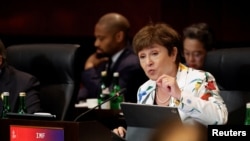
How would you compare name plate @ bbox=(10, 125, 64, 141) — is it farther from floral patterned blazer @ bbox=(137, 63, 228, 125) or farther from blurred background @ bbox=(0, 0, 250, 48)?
blurred background @ bbox=(0, 0, 250, 48)

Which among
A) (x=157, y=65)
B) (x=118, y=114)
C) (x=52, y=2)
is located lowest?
(x=118, y=114)

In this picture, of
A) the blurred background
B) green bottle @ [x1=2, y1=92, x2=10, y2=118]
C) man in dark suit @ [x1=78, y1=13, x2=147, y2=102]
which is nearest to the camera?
green bottle @ [x1=2, y1=92, x2=10, y2=118]

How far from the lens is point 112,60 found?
4.54m

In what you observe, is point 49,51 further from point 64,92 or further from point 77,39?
point 77,39

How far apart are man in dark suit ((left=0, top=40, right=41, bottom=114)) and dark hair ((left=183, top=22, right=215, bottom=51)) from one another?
45.3 inches

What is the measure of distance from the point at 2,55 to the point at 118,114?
2.39 feet

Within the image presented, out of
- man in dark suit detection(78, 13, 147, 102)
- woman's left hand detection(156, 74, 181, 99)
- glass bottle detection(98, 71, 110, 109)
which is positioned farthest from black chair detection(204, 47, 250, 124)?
man in dark suit detection(78, 13, 147, 102)

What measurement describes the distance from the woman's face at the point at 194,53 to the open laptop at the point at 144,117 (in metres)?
1.64

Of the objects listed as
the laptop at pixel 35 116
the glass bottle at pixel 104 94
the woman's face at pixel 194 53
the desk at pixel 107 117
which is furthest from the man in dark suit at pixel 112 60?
the laptop at pixel 35 116

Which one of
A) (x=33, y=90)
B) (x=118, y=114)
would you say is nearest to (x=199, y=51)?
(x=118, y=114)

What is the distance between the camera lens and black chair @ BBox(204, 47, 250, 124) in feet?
9.48

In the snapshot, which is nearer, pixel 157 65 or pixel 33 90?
pixel 157 65

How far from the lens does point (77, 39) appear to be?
5.53 m

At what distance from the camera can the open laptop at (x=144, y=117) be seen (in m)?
2.11
